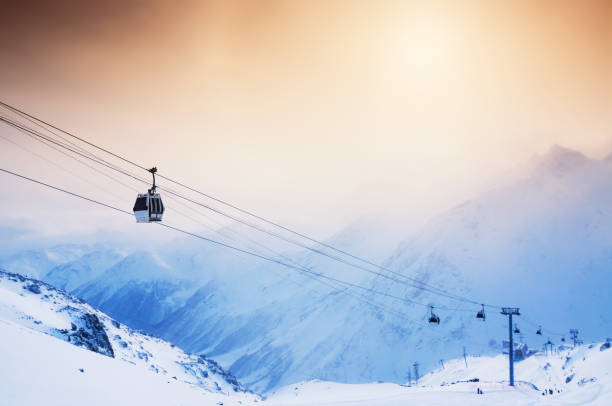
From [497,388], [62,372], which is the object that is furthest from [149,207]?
[497,388]

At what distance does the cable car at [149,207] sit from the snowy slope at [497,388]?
56.9 ft

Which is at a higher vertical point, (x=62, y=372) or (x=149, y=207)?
(x=149, y=207)

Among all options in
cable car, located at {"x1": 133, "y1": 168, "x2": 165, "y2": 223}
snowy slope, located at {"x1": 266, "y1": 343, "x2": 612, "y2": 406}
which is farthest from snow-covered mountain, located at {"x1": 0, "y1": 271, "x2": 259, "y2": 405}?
snowy slope, located at {"x1": 266, "y1": 343, "x2": 612, "y2": 406}

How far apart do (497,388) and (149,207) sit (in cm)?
3553

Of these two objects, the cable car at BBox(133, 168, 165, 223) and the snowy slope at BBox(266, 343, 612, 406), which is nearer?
the cable car at BBox(133, 168, 165, 223)

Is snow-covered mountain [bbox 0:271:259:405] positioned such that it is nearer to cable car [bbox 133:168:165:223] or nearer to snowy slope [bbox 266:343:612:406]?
cable car [bbox 133:168:165:223]

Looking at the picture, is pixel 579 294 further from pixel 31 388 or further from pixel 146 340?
pixel 31 388

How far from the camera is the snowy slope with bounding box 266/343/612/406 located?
103 ft

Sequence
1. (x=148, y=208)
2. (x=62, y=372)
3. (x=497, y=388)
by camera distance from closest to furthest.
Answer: (x=148, y=208) < (x=62, y=372) < (x=497, y=388)

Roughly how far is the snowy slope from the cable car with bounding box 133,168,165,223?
17.3 metres

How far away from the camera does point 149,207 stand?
22000mm

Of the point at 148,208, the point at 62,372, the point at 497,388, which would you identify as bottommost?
the point at 62,372

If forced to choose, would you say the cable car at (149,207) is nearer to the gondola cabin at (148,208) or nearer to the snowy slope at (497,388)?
the gondola cabin at (148,208)

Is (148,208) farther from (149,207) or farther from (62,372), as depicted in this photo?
(62,372)
